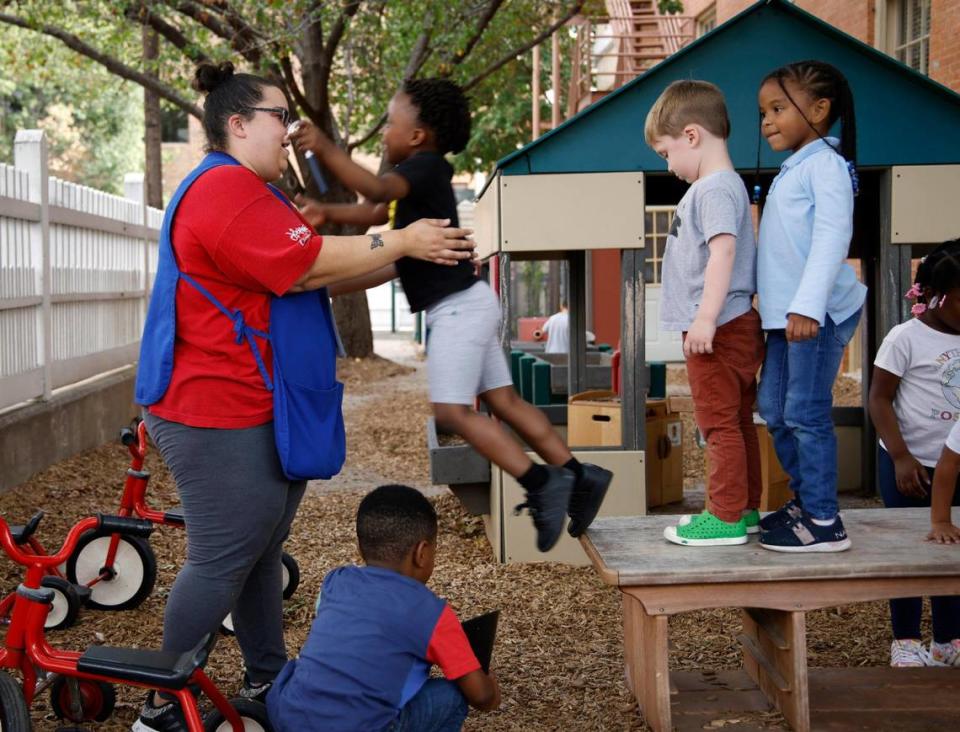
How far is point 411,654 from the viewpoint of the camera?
2.93m

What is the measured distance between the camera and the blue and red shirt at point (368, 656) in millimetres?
2881

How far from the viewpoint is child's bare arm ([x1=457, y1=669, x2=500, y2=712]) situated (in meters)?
2.97

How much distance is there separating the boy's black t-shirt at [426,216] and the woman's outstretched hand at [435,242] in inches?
11.7

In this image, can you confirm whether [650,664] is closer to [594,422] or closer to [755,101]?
[594,422]

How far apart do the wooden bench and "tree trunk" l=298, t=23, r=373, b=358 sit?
8792 millimetres

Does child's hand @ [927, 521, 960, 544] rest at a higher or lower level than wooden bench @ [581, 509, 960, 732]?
higher

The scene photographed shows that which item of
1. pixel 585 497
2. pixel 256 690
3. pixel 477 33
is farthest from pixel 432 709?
pixel 477 33

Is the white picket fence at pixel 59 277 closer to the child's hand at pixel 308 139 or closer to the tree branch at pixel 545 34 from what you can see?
the child's hand at pixel 308 139

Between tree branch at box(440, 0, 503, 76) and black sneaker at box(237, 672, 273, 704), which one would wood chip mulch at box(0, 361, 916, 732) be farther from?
tree branch at box(440, 0, 503, 76)

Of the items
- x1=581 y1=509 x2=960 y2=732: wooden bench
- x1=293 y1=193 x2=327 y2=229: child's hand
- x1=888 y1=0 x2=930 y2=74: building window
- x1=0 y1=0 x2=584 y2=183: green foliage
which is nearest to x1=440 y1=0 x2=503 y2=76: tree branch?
x1=0 y1=0 x2=584 y2=183: green foliage

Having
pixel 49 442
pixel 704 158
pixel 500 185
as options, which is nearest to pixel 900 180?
pixel 500 185

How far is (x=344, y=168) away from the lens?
344 centimetres

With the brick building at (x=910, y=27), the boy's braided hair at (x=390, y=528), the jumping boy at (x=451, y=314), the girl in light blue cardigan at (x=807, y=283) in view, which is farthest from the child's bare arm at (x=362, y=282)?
the brick building at (x=910, y=27)

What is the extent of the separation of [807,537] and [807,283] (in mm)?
783
